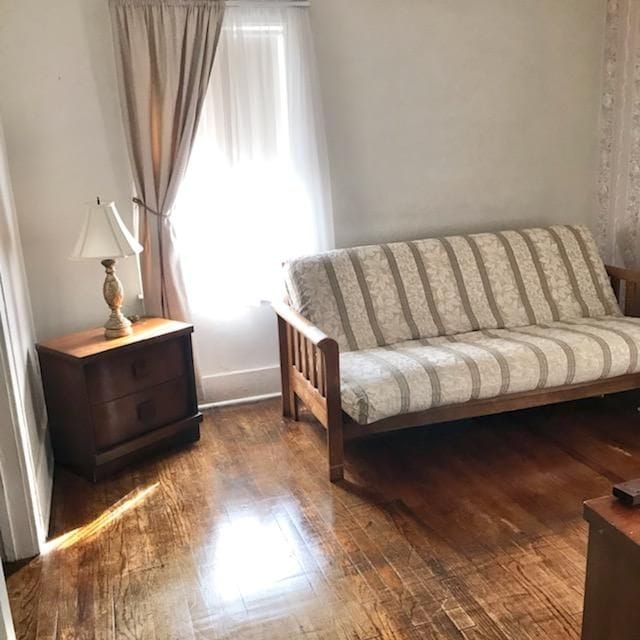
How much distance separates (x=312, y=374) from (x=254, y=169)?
41.3 inches

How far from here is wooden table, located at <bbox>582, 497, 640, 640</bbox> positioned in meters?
1.21

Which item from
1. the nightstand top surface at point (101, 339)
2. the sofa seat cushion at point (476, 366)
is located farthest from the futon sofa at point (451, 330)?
the nightstand top surface at point (101, 339)

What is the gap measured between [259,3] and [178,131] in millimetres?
682

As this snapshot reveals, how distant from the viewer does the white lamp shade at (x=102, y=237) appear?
2.54m

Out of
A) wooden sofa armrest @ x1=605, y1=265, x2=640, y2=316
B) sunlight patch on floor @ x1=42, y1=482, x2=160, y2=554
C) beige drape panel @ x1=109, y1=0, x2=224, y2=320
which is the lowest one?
sunlight patch on floor @ x1=42, y1=482, x2=160, y2=554

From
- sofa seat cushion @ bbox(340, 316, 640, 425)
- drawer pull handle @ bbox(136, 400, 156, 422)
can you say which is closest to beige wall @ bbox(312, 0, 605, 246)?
sofa seat cushion @ bbox(340, 316, 640, 425)

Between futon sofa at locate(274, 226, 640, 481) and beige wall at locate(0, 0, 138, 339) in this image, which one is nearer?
futon sofa at locate(274, 226, 640, 481)

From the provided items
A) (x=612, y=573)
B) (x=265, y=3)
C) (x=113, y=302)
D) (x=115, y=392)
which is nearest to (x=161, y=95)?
(x=265, y=3)

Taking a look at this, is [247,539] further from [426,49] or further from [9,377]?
[426,49]

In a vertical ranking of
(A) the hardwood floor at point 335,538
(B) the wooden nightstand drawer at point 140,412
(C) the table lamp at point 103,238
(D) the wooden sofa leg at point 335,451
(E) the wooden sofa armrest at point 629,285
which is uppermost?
(C) the table lamp at point 103,238

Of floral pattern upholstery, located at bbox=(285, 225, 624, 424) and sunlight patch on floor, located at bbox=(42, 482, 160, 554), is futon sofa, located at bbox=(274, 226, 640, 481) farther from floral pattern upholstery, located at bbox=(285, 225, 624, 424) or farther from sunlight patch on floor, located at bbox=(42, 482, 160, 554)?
sunlight patch on floor, located at bbox=(42, 482, 160, 554)

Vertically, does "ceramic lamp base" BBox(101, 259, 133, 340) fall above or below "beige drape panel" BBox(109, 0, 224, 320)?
below

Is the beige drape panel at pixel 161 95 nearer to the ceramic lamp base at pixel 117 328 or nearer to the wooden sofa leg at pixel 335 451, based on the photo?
the ceramic lamp base at pixel 117 328

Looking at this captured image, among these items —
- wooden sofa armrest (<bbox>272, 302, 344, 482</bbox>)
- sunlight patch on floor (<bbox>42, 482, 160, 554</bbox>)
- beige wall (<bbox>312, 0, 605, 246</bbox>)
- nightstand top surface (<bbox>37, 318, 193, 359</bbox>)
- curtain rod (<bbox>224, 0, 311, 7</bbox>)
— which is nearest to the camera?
sunlight patch on floor (<bbox>42, 482, 160, 554</bbox>)
